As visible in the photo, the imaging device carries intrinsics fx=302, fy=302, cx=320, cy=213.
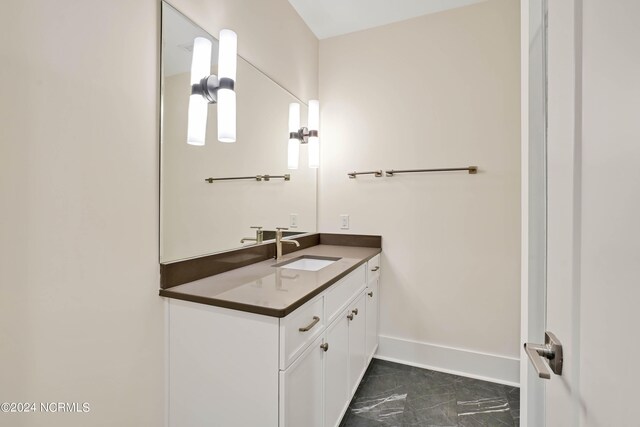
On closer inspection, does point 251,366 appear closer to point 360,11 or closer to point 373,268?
point 373,268

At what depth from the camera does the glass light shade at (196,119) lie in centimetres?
133

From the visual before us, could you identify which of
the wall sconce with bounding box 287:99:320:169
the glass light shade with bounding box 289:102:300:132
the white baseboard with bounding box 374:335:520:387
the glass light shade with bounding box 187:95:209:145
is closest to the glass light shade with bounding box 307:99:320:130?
the wall sconce with bounding box 287:99:320:169

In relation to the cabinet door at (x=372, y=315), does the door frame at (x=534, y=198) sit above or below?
above

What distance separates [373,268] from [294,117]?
4.14 ft

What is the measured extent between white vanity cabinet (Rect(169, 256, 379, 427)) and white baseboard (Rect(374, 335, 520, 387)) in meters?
1.07

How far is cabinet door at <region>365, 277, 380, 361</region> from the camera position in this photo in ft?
6.88

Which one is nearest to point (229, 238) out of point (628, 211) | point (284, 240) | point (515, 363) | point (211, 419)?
point (284, 240)

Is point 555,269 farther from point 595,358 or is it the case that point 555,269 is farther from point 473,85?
point 473,85

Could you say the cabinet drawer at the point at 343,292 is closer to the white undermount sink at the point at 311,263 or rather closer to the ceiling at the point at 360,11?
the white undermount sink at the point at 311,263

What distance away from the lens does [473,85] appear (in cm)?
216

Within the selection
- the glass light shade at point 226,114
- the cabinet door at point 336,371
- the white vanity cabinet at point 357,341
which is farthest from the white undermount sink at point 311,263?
the glass light shade at point 226,114

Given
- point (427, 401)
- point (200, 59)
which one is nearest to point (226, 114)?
point (200, 59)

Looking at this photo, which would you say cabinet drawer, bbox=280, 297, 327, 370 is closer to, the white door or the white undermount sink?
the white undermount sink

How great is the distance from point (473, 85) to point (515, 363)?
6.45ft
